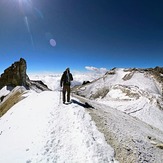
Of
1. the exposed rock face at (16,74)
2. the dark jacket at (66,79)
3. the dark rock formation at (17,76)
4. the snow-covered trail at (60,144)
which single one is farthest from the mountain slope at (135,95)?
the exposed rock face at (16,74)

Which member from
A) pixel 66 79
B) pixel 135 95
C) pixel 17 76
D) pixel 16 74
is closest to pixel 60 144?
pixel 66 79

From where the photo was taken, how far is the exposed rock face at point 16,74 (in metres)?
66.4

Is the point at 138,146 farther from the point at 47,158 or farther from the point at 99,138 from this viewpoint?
the point at 47,158

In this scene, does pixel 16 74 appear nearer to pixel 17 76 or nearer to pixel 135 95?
pixel 17 76

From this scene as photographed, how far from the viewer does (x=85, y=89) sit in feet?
254

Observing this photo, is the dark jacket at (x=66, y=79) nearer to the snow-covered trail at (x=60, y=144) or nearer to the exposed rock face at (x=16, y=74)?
the snow-covered trail at (x=60, y=144)

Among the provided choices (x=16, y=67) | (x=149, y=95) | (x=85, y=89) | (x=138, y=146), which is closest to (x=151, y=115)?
(x=149, y=95)

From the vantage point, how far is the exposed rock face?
218ft

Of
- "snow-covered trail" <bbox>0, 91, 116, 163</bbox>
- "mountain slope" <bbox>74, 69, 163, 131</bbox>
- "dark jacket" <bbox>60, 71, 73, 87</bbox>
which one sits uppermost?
"mountain slope" <bbox>74, 69, 163, 131</bbox>

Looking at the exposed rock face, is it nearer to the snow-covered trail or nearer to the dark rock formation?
the dark rock formation

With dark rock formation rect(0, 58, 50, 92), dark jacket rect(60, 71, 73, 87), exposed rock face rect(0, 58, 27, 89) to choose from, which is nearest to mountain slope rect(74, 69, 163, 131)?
dark jacket rect(60, 71, 73, 87)

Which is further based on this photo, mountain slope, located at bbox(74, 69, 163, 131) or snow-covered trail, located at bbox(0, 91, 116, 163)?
mountain slope, located at bbox(74, 69, 163, 131)

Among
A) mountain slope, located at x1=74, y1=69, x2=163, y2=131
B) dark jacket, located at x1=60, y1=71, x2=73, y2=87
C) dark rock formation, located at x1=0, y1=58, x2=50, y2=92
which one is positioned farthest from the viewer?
dark rock formation, located at x1=0, y1=58, x2=50, y2=92

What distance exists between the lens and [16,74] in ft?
222
